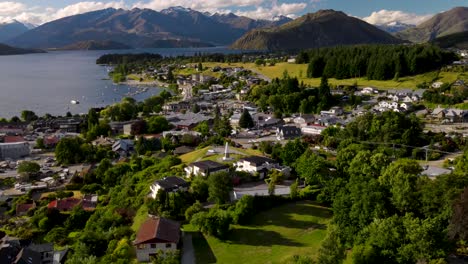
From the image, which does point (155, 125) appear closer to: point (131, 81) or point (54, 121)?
point (54, 121)

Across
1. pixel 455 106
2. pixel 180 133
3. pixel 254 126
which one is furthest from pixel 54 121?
pixel 455 106

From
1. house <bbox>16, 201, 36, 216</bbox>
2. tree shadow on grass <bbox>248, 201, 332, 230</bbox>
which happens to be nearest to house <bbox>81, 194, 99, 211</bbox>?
house <bbox>16, 201, 36, 216</bbox>

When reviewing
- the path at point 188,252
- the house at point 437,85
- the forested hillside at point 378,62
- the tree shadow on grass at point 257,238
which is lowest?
the path at point 188,252

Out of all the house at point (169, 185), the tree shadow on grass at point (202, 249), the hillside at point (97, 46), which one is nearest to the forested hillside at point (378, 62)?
the house at point (169, 185)

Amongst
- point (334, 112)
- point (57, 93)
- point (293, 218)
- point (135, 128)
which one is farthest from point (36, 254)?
point (57, 93)

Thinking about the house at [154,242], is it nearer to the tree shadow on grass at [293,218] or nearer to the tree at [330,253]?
the tree shadow on grass at [293,218]

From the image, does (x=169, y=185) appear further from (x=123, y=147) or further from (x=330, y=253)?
(x=123, y=147)
